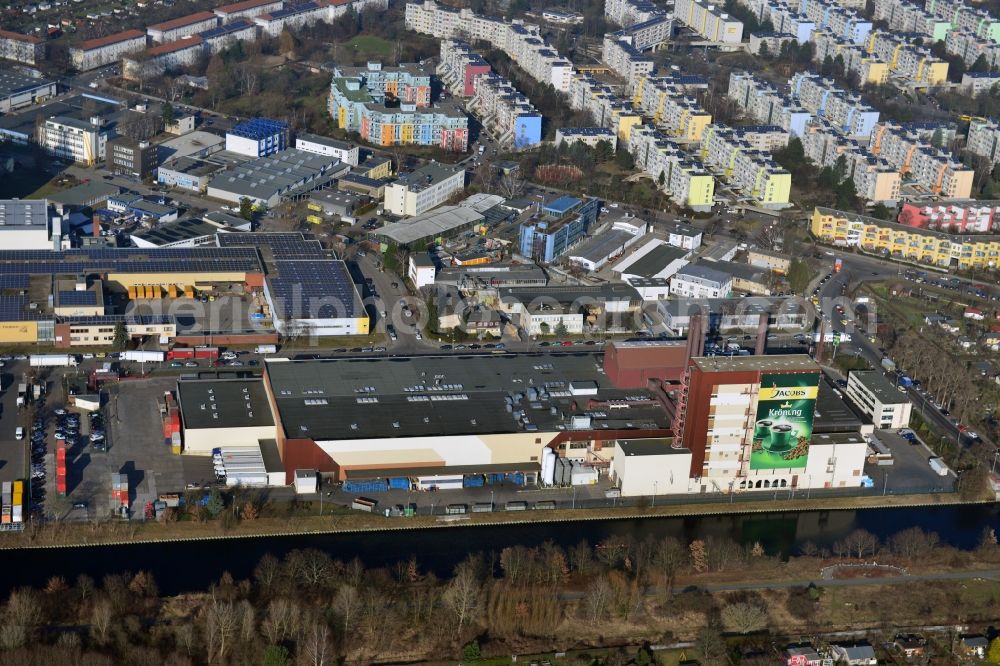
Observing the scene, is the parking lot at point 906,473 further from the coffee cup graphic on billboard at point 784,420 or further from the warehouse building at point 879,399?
the coffee cup graphic on billboard at point 784,420

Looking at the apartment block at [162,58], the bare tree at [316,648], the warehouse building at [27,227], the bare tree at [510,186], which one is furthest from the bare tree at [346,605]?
the apartment block at [162,58]

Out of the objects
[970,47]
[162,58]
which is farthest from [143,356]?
[970,47]

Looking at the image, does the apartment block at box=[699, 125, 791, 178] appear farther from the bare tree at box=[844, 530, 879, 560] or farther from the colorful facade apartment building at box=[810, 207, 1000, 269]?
the bare tree at box=[844, 530, 879, 560]

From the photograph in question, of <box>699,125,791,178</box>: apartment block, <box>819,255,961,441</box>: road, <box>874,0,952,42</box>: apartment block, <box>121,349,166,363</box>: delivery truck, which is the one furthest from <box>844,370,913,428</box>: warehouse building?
<box>874,0,952,42</box>: apartment block

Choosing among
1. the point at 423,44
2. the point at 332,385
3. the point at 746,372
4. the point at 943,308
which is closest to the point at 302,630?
the point at 332,385

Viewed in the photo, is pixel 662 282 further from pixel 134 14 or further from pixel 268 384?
pixel 134 14

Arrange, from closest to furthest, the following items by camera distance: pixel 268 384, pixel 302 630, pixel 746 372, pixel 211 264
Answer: pixel 302 630 → pixel 746 372 → pixel 268 384 → pixel 211 264
